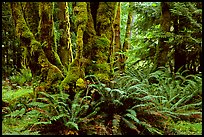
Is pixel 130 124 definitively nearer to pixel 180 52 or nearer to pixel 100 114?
pixel 100 114

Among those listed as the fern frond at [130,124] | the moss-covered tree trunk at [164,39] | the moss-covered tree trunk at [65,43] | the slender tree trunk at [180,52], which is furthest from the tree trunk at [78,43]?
the slender tree trunk at [180,52]

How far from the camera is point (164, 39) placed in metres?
10.1

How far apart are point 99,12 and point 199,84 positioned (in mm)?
3530

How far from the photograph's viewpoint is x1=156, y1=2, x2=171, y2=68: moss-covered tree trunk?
10.1 metres

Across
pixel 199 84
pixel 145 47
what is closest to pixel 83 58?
pixel 199 84

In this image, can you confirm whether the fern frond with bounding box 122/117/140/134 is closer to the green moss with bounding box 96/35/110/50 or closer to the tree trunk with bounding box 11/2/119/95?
the tree trunk with bounding box 11/2/119/95

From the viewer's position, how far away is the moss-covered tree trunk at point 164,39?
10.1 m

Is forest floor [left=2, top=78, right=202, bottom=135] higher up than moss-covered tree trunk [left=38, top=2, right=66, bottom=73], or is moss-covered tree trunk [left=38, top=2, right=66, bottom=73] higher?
moss-covered tree trunk [left=38, top=2, right=66, bottom=73]

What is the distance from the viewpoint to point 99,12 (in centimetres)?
691

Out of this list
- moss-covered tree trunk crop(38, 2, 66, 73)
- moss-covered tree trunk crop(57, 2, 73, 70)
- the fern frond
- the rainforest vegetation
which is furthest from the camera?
moss-covered tree trunk crop(57, 2, 73, 70)

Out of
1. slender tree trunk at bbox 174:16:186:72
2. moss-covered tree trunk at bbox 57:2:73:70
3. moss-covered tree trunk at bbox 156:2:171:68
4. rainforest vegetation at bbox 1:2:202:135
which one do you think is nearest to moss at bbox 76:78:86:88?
rainforest vegetation at bbox 1:2:202:135

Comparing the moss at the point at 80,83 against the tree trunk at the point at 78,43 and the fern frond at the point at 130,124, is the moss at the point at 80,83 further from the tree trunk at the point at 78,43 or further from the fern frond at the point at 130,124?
the fern frond at the point at 130,124

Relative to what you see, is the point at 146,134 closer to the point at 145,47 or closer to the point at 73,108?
the point at 73,108

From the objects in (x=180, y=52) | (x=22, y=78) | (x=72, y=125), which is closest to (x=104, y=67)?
(x=72, y=125)
